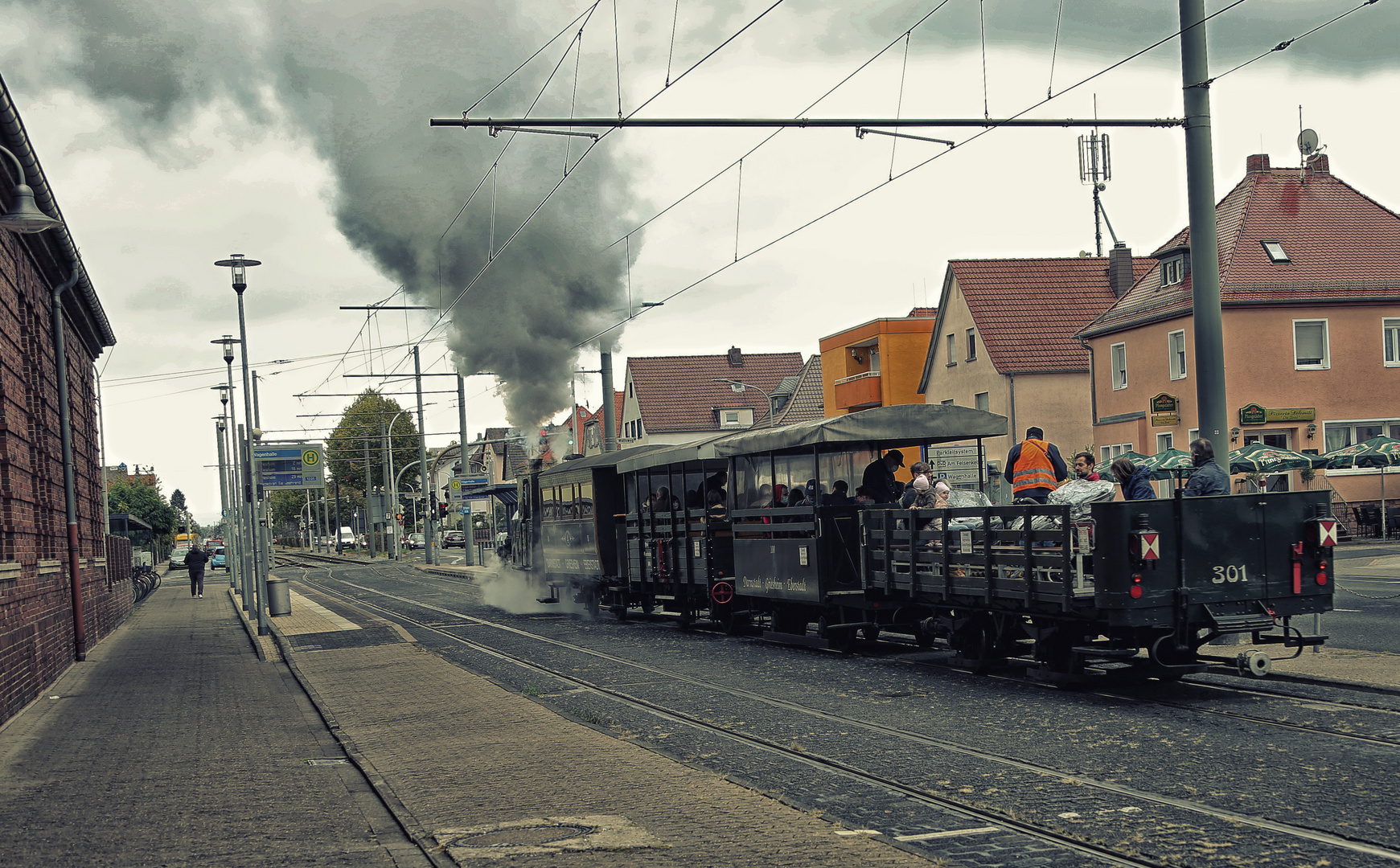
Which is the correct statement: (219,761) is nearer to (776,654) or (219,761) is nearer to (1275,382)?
(776,654)

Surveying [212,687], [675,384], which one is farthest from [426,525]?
[212,687]

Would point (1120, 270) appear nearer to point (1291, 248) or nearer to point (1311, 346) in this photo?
point (1291, 248)

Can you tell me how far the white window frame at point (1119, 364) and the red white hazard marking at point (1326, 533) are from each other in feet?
96.6

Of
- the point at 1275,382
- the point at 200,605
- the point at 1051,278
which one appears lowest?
the point at 200,605

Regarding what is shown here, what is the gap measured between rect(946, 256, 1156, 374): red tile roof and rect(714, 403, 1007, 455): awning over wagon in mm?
28602

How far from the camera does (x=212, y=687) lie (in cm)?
1447

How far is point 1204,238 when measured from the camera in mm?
13898

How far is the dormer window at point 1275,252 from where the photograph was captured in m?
36.7

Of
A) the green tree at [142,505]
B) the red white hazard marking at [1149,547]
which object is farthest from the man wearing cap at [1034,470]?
the green tree at [142,505]

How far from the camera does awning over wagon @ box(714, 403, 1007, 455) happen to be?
596 inches

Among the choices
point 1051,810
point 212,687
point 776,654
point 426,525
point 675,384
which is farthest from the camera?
point 675,384

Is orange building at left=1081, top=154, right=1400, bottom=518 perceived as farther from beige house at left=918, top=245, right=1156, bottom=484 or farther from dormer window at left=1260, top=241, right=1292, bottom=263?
beige house at left=918, top=245, right=1156, bottom=484

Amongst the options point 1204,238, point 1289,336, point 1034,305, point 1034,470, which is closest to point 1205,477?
point 1034,470

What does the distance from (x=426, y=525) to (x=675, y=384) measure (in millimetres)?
20619
